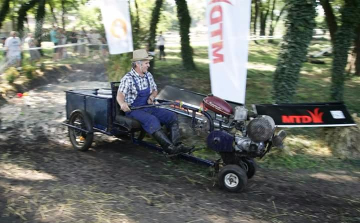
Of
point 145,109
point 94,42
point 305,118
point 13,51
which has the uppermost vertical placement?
point 94,42

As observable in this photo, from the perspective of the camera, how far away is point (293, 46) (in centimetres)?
805

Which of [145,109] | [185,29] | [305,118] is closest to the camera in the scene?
[145,109]

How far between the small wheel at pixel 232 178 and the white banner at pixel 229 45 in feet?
4.45

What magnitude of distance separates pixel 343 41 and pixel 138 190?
833cm

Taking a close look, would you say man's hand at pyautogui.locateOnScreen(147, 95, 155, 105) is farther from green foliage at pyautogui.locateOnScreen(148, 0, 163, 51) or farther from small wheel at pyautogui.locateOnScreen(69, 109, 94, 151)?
green foliage at pyautogui.locateOnScreen(148, 0, 163, 51)

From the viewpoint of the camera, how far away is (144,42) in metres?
13.7

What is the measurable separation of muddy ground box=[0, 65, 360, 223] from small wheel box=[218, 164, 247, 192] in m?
0.10

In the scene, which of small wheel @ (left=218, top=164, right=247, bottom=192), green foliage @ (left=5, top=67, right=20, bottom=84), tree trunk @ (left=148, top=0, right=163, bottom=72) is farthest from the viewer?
tree trunk @ (left=148, top=0, right=163, bottom=72)

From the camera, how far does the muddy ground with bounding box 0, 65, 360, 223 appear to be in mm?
4660

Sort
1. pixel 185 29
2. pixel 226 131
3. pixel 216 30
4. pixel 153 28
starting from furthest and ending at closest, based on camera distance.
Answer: pixel 185 29 < pixel 153 28 < pixel 216 30 < pixel 226 131

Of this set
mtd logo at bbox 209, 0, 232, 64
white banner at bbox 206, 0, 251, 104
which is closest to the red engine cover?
white banner at bbox 206, 0, 251, 104

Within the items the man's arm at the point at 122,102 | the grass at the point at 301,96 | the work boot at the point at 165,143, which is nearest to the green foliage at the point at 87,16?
the grass at the point at 301,96

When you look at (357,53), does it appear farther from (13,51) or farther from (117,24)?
(13,51)

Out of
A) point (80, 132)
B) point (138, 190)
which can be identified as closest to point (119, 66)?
point (80, 132)
